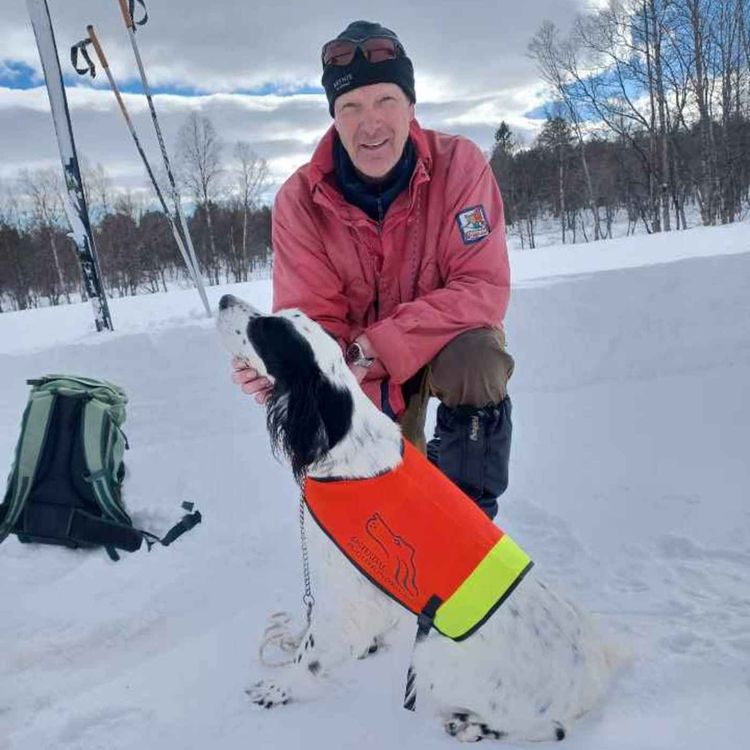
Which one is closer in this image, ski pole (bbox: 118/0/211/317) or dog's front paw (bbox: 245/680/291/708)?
dog's front paw (bbox: 245/680/291/708)

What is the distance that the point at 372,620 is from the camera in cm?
194

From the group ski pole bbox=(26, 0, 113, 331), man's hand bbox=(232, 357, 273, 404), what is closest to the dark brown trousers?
man's hand bbox=(232, 357, 273, 404)

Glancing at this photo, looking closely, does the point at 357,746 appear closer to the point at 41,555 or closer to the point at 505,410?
the point at 505,410

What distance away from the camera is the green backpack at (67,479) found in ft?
8.45

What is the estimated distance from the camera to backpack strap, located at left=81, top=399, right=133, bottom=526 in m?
2.63

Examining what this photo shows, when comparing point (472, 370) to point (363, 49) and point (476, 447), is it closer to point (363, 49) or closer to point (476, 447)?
point (476, 447)

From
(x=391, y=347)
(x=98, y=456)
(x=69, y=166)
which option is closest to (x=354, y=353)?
(x=391, y=347)

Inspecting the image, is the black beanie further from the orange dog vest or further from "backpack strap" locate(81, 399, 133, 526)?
"backpack strap" locate(81, 399, 133, 526)

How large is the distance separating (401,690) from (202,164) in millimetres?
31206

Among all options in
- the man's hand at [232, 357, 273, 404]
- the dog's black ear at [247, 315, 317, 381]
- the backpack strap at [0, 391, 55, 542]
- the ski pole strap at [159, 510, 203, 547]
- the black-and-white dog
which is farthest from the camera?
the ski pole strap at [159, 510, 203, 547]

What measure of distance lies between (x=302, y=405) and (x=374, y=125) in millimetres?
1168

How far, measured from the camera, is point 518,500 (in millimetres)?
3074

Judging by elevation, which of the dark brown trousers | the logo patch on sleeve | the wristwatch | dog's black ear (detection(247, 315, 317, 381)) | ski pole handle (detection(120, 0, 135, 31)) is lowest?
the dark brown trousers

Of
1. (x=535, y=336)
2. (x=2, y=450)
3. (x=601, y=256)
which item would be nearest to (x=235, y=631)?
(x=2, y=450)
